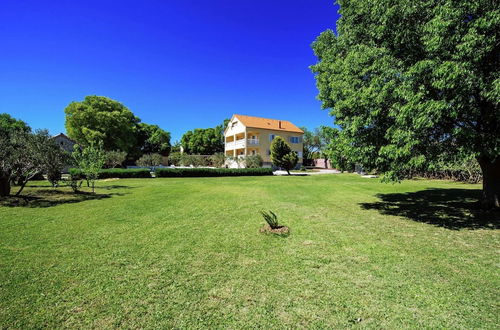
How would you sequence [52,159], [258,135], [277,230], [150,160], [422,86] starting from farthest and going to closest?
[258,135] < [150,160] < [52,159] < [277,230] < [422,86]

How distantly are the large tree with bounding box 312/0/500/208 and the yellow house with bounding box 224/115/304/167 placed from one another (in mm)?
30941

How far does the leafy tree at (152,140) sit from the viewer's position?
2252 inches

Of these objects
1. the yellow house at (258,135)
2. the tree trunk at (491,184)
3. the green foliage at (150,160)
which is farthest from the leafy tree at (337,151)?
the green foliage at (150,160)

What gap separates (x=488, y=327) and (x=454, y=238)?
4230 millimetres

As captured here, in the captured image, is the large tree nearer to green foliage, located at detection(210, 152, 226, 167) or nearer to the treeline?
green foliage, located at detection(210, 152, 226, 167)

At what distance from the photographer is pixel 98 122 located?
3716 centimetres

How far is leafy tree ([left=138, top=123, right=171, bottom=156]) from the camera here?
57209 millimetres

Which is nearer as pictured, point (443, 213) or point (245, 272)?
point (245, 272)

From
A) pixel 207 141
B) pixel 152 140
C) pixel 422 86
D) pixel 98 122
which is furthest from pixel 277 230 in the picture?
pixel 152 140

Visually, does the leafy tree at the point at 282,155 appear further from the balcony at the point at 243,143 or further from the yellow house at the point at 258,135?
the balcony at the point at 243,143

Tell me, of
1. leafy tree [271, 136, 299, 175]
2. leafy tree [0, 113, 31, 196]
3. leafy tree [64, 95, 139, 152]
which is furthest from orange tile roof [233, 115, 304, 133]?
leafy tree [0, 113, 31, 196]

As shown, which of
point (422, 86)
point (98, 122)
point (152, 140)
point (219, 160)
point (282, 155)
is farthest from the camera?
point (152, 140)

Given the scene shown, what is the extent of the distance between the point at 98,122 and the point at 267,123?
29195 mm

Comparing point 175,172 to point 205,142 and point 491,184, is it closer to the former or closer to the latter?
point 491,184
